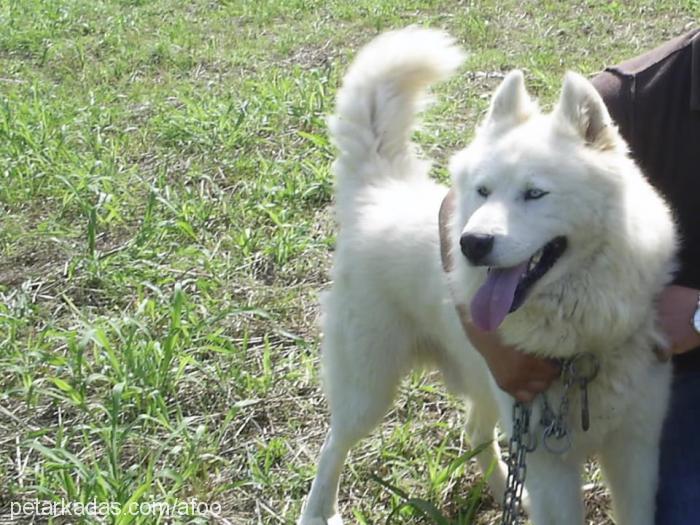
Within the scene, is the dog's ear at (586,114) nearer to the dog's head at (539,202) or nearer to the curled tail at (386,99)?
the dog's head at (539,202)

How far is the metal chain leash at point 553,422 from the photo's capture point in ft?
6.62

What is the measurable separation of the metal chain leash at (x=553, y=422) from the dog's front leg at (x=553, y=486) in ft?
0.13

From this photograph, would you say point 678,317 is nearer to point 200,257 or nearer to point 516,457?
point 516,457

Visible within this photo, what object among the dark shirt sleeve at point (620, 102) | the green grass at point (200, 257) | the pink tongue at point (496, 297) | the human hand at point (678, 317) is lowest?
the green grass at point (200, 257)

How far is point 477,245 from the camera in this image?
183 centimetres

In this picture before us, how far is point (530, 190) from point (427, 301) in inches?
21.5

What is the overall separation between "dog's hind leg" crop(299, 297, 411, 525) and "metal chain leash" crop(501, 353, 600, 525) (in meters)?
0.51

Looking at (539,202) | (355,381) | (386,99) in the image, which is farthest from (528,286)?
(386,99)

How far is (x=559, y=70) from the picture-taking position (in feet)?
17.9

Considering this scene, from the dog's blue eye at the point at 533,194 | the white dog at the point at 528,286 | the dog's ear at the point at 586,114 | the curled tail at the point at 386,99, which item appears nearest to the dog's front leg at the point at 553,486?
the white dog at the point at 528,286

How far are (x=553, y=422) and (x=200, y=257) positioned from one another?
76.9 inches

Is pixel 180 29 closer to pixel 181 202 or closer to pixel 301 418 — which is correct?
pixel 181 202

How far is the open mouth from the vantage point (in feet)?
6.24

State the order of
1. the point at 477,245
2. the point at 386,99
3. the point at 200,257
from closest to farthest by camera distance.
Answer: the point at 477,245 → the point at 386,99 → the point at 200,257
